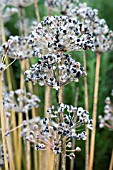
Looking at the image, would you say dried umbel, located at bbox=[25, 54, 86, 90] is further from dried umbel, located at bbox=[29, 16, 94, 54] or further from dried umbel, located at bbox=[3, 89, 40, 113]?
dried umbel, located at bbox=[3, 89, 40, 113]

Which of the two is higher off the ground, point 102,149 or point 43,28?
point 43,28

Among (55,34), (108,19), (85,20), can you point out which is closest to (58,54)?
(55,34)

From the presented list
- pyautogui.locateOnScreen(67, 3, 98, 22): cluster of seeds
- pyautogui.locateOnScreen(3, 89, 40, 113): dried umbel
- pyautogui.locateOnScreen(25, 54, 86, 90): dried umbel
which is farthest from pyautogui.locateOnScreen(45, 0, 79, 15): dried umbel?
pyautogui.locateOnScreen(25, 54, 86, 90): dried umbel

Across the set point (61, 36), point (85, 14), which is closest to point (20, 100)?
point (85, 14)

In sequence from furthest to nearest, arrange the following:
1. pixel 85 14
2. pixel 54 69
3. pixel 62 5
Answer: pixel 62 5 → pixel 85 14 → pixel 54 69

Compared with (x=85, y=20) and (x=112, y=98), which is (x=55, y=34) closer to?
(x=85, y=20)

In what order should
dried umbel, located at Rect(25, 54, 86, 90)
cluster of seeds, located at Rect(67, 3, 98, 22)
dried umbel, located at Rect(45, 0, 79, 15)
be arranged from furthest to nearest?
dried umbel, located at Rect(45, 0, 79, 15) → cluster of seeds, located at Rect(67, 3, 98, 22) → dried umbel, located at Rect(25, 54, 86, 90)

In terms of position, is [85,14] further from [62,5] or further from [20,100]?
[20,100]
